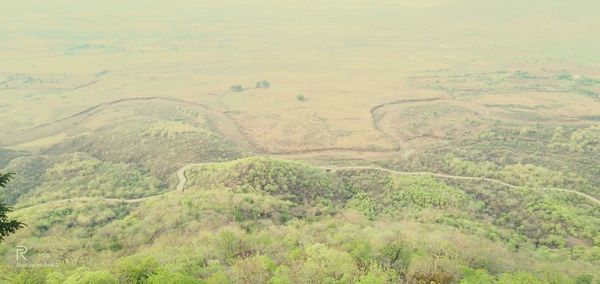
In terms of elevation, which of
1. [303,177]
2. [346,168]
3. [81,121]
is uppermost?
[303,177]

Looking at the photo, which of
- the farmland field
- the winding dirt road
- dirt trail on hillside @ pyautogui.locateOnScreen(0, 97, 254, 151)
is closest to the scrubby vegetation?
the farmland field

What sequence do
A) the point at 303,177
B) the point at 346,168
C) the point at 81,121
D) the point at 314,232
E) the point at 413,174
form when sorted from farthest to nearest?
the point at 81,121 → the point at 346,168 → the point at 413,174 → the point at 303,177 → the point at 314,232

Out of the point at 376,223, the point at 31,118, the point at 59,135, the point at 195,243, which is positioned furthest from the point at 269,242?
the point at 31,118

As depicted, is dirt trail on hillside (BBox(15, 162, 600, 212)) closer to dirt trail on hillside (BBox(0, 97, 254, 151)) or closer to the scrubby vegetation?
the scrubby vegetation

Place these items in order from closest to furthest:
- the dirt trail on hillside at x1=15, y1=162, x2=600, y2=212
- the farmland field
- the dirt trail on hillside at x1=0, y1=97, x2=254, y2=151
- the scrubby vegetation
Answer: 1. the scrubby vegetation
2. the farmland field
3. the dirt trail on hillside at x1=15, y1=162, x2=600, y2=212
4. the dirt trail on hillside at x1=0, y1=97, x2=254, y2=151

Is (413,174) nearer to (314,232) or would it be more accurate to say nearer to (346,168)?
(346,168)

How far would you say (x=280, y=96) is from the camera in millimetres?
142250

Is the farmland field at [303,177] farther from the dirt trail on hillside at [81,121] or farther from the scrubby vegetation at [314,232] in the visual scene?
the dirt trail on hillside at [81,121]

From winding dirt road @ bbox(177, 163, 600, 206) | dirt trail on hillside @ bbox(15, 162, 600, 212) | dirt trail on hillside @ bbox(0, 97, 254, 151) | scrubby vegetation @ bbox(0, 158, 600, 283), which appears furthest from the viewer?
dirt trail on hillside @ bbox(0, 97, 254, 151)

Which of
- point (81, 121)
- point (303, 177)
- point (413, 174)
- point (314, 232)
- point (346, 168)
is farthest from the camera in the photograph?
point (81, 121)

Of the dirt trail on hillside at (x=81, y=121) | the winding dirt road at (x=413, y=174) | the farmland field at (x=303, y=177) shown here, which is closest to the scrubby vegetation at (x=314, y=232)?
the farmland field at (x=303, y=177)

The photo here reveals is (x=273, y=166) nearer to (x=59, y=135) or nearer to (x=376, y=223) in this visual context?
(x=376, y=223)

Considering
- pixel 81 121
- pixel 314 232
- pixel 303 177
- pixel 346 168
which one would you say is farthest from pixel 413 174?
pixel 81 121

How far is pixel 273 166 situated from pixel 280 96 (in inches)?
2693
